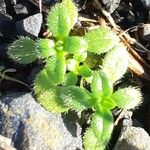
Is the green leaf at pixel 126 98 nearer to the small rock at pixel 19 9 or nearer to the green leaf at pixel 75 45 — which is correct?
the green leaf at pixel 75 45

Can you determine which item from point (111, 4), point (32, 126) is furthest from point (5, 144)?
point (111, 4)

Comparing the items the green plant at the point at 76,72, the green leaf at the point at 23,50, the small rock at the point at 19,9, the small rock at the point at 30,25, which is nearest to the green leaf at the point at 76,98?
the green plant at the point at 76,72

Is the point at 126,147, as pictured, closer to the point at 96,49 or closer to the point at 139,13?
the point at 96,49

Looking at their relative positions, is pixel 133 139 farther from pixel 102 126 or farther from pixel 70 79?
pixel 70 79

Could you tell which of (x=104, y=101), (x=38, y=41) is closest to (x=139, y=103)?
(x=104, y=101)

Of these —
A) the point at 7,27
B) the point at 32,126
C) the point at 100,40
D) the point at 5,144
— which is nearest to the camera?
the point at 5,144

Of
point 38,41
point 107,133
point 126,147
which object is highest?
point 38,41

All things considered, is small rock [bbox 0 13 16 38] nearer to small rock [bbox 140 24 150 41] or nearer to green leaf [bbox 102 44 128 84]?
green leaf [bbox 102 44 128 84]
